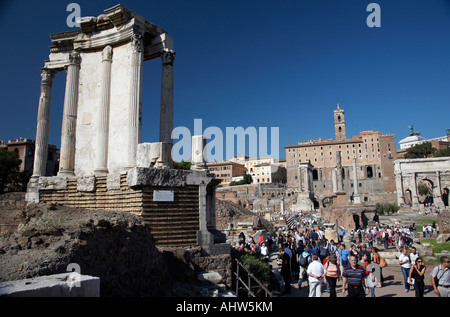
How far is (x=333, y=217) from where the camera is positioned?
31.5 m

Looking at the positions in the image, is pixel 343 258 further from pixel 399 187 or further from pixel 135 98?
pixel 399 187

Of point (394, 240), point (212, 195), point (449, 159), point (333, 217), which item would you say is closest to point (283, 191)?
point (449, 159)

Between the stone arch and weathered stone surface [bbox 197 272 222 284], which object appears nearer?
weathered stone surface [bbox 197 272 222 284]

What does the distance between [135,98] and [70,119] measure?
95.8 inches

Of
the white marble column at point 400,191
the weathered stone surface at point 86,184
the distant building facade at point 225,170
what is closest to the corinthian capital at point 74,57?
the weathered stone surface at point 86,184

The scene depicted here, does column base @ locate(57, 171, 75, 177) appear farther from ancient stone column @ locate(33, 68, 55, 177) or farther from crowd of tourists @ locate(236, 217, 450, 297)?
crowd of tourists @ locate(236, 217, 450, 297)

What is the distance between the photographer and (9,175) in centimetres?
2841

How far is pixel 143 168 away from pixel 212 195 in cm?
246

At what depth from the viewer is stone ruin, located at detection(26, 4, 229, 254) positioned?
26.0 ft

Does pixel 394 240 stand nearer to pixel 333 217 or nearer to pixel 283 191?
pixel 333 217

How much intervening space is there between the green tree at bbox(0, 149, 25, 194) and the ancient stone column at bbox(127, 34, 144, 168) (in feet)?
76.4

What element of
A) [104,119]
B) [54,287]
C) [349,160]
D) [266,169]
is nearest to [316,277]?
[54,287]

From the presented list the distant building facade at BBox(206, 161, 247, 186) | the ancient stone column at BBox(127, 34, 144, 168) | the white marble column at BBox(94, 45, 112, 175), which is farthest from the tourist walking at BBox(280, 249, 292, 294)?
the distant building facade at BBox(206, 161, 247, 186)

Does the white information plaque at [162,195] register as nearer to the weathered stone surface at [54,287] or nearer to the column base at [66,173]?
the column base at [66,173]
